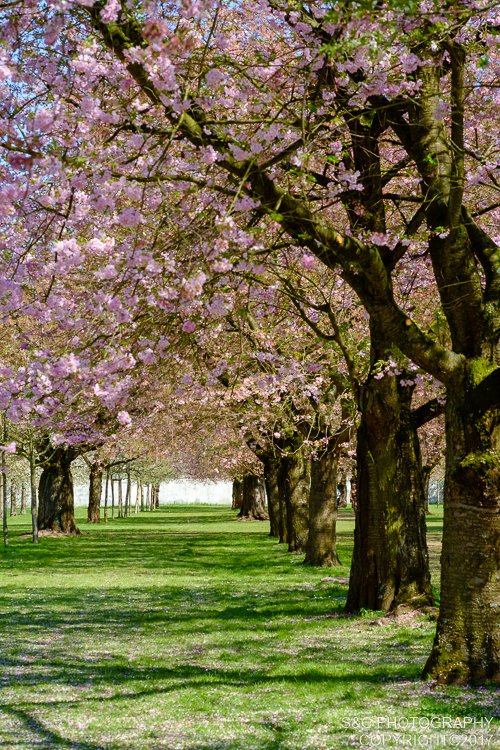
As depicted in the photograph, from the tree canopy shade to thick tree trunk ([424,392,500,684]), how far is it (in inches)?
0.7

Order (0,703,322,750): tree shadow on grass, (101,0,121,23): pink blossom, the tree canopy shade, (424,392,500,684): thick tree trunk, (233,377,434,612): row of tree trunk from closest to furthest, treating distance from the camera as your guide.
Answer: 1. (101,0,121,23): pink blossom
2. the tree canopy shade
3. (0,703,322,750): tree shadow on grass
4. (424,392,500,684): thick tree trunk
5. (233,377,434,612): row of tree trunk

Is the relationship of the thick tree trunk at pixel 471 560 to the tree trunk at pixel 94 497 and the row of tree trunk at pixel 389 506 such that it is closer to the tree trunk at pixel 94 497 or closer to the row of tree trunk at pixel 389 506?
the row of tree trunk at pixel 389 506

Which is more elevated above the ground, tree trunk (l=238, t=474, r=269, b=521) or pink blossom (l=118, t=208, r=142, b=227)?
pink blossom (l=118, t=208, r=142, b=227)

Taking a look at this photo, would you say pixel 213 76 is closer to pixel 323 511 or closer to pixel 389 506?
pixel 389 506

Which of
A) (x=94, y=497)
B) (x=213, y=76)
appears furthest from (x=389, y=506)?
(x=94, y=497)

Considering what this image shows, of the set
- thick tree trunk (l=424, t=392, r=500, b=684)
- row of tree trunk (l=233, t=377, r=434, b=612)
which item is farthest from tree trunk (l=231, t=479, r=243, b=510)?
thick tree trunk (l=424, t=392, r=500, b=684)

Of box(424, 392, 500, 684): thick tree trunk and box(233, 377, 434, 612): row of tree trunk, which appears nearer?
box(424, 392, 500, 684): thick tree trunk

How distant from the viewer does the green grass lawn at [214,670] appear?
7273 mm

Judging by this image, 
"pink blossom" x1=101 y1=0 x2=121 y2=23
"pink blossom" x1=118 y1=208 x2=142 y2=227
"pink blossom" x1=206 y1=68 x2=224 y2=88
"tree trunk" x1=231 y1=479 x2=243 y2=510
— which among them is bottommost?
"tree trunk" x1=231 y1=479 x2=243 y2=510

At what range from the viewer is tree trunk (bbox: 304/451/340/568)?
21047 mm

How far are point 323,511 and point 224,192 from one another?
15.5 metres

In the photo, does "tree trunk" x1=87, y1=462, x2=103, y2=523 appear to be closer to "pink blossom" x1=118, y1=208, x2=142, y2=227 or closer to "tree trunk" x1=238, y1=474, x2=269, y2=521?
"tree trunk" x1=238, y1=474, x2=269, y2=521

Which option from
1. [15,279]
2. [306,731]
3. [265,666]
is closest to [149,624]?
[265,666]

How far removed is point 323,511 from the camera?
21.3m
